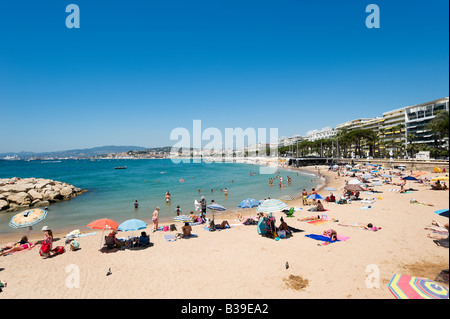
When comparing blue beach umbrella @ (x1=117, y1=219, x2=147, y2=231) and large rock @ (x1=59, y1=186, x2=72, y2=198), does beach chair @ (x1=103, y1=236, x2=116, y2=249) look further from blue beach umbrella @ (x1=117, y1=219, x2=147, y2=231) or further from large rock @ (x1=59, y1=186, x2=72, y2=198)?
large rock @ (x1=59, y1=186, x2=72, y2=198)

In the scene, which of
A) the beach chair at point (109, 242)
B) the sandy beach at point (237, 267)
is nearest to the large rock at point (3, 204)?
the sandy beach at point (237, 267)

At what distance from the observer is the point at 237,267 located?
28.1 ft

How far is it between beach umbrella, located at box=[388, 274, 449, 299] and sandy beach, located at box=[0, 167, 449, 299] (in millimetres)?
277

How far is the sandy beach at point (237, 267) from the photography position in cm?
702

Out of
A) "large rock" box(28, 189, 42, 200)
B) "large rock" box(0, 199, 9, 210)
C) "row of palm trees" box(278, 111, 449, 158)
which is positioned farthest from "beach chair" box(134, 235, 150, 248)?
"row of palm trees" box(278, 111, 449, 158)

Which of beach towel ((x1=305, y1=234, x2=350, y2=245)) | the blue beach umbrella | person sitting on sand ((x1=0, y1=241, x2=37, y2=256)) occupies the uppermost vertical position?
the blue beach umbrella

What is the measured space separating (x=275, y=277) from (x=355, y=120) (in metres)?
142

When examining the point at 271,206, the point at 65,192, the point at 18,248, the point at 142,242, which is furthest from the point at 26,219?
the point at 65,192

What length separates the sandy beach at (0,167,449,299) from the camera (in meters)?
7.02

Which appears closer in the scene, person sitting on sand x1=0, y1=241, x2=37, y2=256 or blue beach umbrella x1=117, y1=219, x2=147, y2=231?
blue beach umbrella x1=117, y1=219, x2=147, y2=231

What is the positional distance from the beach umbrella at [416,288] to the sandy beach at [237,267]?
0.91 feet

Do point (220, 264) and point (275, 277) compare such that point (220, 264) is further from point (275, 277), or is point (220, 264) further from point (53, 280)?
point (53, 280)

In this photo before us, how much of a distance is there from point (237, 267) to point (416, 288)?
5175mm
